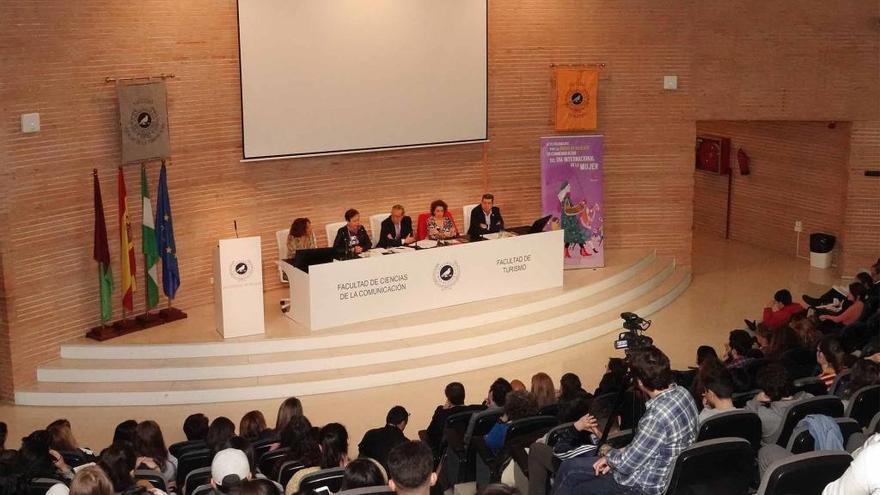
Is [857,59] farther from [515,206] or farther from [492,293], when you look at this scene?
[492,293]

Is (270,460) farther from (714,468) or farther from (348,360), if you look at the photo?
(348,360)

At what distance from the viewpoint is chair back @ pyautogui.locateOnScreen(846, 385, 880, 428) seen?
732 cm

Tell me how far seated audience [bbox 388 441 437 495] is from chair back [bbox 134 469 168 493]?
2347 millimetres

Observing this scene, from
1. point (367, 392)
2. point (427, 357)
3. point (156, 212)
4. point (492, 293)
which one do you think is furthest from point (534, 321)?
point (156, 212)

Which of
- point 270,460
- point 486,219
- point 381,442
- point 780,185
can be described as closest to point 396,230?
point 486,219

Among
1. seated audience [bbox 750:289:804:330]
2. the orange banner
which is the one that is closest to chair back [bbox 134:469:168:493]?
seated audience [bbox 750:289:804:330]

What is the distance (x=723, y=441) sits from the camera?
18.9ft

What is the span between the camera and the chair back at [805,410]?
22.6 ft

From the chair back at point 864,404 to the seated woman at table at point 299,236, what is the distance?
21.8 ft

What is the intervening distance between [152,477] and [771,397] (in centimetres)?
399

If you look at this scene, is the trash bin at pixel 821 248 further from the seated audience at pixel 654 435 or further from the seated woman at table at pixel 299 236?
the seated audience at pixel 654 435

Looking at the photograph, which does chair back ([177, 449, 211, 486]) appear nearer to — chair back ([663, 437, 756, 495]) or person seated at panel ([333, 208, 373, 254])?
chair back ([663, 437, 756, 495])

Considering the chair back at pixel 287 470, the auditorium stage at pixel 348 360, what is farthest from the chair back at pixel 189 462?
the auditorium stage at pixel 348 360

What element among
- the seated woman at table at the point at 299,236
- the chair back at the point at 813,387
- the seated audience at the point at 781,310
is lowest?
the seated audience at the point at 781,310
